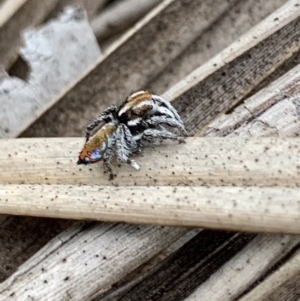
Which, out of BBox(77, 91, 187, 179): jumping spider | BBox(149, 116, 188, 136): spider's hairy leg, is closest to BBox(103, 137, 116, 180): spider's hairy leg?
BBox(77, 91, 187, 179): jumping spider

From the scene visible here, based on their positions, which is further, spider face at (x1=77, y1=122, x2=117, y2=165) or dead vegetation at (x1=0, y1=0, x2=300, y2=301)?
spider face at (x1=77, y1=122, x2=117, y2=165)

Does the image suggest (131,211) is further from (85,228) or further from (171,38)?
(171,38)

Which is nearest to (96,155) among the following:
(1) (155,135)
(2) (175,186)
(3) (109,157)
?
(3) (109,157)

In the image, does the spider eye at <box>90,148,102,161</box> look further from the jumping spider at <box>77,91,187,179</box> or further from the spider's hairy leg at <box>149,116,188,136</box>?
the spider's hairy leg at <box>149,116,188,136</box>

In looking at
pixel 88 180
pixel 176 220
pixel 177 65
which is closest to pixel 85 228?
pixel 88 180

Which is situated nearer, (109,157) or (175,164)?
(175,164)

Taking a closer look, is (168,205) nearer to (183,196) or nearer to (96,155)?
(183,196)

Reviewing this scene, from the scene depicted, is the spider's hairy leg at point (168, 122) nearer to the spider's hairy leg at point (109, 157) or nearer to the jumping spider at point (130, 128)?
the jumping spider at point (130, 128)
